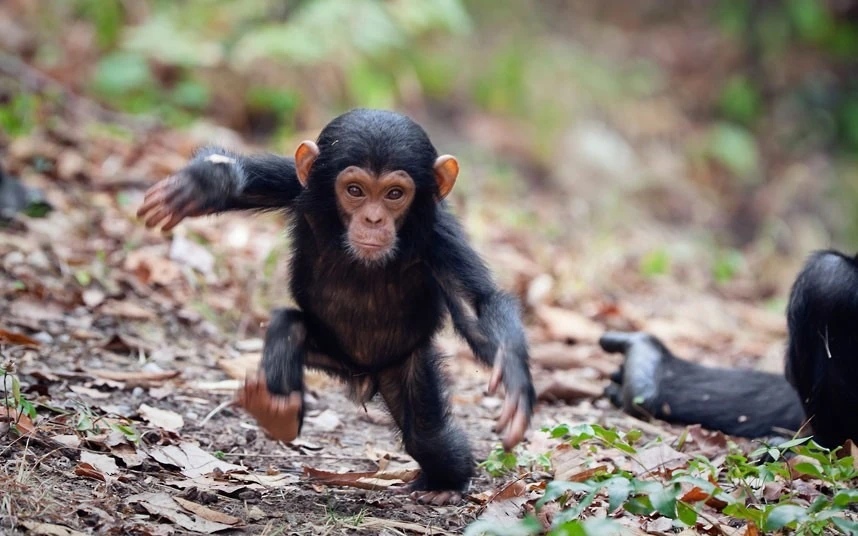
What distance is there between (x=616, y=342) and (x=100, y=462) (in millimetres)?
3526

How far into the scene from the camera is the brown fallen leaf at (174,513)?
3660 mm

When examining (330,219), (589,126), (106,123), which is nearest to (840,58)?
(589,126)

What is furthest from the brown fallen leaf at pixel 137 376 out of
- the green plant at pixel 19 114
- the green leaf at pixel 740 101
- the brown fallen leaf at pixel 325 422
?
the green leaf at pixel 740 101

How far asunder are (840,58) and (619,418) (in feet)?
39.7

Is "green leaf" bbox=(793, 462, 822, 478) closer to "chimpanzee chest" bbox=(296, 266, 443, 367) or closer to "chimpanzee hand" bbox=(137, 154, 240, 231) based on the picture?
"chimpanzee chest" bbox=(296, 266, 443, 367)

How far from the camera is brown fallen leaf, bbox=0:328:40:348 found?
5250 mm

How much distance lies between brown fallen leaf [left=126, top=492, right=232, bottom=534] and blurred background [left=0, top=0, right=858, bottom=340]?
11.2 ft

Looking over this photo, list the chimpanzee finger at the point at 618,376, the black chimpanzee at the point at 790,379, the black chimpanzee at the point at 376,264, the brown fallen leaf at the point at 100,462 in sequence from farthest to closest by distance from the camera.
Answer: the chimpanzee finger at the point at 618,376 → the black chimpanzee at the point at 790,379 → the black chimpanzee at the point at 376,264 → the brown fallen leaf at the point at 100,462

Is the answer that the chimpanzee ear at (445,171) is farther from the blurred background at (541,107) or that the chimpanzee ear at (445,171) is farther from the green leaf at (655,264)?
the green leaf at (655,264)

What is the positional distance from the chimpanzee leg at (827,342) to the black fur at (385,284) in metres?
1.74

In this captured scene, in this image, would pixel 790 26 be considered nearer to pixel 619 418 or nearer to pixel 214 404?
pixel 619 418

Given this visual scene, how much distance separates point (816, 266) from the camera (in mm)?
5184

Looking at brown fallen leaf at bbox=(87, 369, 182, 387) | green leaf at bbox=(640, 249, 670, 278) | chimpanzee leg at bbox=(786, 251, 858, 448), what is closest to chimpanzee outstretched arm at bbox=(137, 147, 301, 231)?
brown fallen leaf at bbox=(87, 369, 182, 387)

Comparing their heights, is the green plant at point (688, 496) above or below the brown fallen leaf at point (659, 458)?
above
